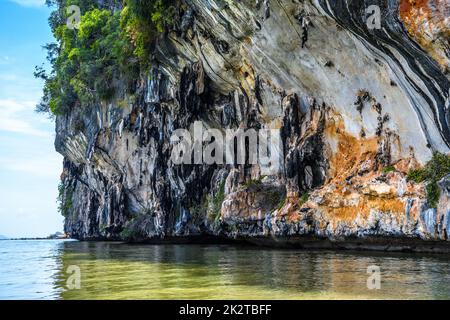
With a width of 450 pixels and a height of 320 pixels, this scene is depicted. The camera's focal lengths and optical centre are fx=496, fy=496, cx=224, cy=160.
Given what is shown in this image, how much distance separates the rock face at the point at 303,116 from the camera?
13.8 m

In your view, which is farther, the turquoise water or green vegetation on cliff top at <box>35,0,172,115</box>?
green vegetation on cliff top at <box>35,0,172,115</box>

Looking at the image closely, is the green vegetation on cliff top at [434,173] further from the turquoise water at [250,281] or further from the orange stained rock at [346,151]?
the orange stained rock at [346,151]

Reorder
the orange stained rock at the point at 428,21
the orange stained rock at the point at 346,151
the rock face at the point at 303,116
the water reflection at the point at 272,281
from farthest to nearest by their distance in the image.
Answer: the orange stained rock at the point at 346,151 < the rock face at the point at 303,116 < the orange stained rock at the point at 428,21 < the water reflection at the point at 272,281

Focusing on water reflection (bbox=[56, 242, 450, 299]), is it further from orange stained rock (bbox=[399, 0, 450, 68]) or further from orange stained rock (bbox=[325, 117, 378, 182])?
orange stained rock (bbox=[399, 0, 450, 68])

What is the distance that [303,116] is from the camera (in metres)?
20.7

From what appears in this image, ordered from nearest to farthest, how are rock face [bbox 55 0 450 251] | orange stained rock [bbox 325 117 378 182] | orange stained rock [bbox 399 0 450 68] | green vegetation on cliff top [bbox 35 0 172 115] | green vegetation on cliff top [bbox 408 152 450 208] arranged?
orange stained rock [bbox 399 0 450 68] → green vegetation on cliff top [bbox 408 152 450 208] → rock face [bbox 55 0 450 251] → orange stained rock [bbox 325 117 378 182] → green vegetation on cliff top [bbox 35 0 172 115]

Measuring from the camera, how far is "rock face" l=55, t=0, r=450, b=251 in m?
13.8

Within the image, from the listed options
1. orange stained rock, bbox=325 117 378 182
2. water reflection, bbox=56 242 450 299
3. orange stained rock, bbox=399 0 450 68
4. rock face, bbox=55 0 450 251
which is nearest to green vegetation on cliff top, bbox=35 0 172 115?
rock face, bbox=55 0 450 251

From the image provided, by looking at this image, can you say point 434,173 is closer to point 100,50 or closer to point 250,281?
point 250,281

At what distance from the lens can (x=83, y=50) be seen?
33656 millimetres

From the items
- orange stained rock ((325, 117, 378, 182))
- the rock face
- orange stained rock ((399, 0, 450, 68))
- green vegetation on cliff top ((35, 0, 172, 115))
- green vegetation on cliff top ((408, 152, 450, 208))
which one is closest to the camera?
orange stained rock ((399, 0, 450, 68))

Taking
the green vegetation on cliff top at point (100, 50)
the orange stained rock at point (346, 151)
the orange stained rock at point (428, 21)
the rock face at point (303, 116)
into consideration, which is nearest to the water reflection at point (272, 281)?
the rock face at point (303, 116)
